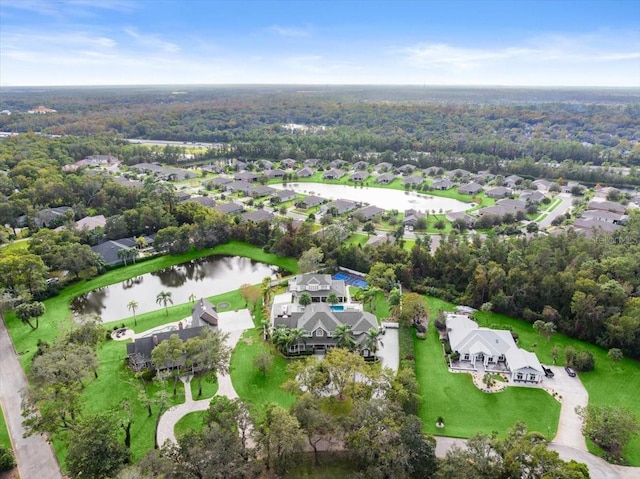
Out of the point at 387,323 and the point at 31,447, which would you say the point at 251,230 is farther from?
the point at 31,447

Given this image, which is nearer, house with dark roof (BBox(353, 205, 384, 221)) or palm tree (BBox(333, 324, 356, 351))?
palm tree (BBox(333, 324, 356, 351))

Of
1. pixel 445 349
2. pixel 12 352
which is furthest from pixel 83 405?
pixel 445 349

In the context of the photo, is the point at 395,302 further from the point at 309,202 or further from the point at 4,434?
the point at 309,202

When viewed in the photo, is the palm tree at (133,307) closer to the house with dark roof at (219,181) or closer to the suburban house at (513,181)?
the house with dark roof at (219,181)

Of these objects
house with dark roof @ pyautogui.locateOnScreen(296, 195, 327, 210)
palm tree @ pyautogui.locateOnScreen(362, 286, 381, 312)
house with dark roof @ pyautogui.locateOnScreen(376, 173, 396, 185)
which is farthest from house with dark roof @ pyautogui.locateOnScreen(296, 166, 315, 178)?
palm tree @ pyautogui.locateOnScreen(362, 286, 381, 312)

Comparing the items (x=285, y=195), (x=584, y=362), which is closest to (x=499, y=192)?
(x=285, y=195)

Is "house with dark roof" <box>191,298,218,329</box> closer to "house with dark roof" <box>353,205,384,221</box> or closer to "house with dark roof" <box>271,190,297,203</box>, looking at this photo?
"house with dark roof" <box>353,205,384,221</box>
